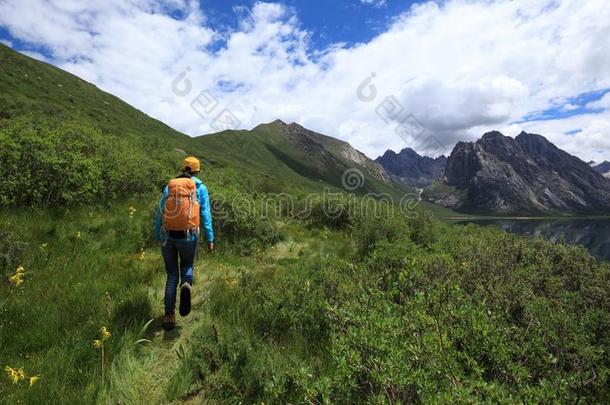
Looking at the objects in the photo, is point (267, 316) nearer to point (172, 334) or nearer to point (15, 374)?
point (172, 334)

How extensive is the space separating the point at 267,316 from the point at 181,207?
7.60 ft

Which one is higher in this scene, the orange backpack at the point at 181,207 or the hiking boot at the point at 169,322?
the orange backpack at the point at 181,207

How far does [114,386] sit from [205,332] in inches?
51.4

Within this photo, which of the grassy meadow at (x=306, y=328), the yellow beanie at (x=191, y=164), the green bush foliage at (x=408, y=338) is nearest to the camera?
the green bush foliage at (x=408, y=338)

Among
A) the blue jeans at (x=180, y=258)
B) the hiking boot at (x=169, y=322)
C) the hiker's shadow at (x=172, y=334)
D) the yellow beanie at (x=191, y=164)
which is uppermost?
the yellow beanie at (x=191, y=164)

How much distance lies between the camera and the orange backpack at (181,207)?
561cm

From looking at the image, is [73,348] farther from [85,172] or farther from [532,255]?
[532,255]

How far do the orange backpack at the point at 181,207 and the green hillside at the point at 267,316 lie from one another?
57.8 inches

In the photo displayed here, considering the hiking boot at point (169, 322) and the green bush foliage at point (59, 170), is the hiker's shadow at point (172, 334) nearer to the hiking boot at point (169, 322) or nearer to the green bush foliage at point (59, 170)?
the hiking boot at point (169, 322)

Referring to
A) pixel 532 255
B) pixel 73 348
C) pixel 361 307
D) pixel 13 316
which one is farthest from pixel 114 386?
pixel 532 255

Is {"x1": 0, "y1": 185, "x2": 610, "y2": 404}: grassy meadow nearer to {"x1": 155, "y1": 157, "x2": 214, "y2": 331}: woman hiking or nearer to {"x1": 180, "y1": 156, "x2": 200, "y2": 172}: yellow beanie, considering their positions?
{"x1": 155, "y1": 157, "x2": 214, "y2": 331}: woman hiking

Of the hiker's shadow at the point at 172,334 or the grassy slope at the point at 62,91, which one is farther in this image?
the grassy slope at the point at 62,91

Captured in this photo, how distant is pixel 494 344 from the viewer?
3.48 metres

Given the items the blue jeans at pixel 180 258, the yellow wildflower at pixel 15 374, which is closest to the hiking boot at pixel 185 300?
the blue jeans at pixel 180 258
